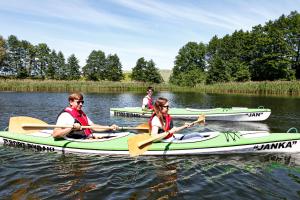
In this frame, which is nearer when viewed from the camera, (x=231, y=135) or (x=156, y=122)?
(x=156, y=122)

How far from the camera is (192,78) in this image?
219ft

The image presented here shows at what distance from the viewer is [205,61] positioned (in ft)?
252

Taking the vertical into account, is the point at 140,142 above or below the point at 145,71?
below

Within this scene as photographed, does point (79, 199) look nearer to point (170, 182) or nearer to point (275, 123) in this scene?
point (170, 182)

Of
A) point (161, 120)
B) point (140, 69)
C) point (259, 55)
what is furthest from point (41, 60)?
point (161, 120)

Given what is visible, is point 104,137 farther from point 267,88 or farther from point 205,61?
point 205,61

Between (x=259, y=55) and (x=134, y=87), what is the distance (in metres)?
25.4

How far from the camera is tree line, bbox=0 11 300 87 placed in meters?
54.6

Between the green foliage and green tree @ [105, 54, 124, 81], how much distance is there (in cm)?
598

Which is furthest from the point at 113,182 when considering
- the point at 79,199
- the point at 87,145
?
the point at 87,145

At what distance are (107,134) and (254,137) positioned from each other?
4107 mm

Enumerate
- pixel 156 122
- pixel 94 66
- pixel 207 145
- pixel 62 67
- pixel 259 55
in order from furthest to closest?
pixel 94 66
pixel 62 67
pixel 259 55
pixel 207 145
pixel 156 122

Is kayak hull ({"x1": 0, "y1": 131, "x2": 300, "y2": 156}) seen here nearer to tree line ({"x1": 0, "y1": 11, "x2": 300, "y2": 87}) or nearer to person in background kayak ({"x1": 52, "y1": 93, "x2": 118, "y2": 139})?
person in background kayak ({"x1": 52, "y1": 93, "x2": 118, "y2": 139})

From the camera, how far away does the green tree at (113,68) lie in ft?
246
